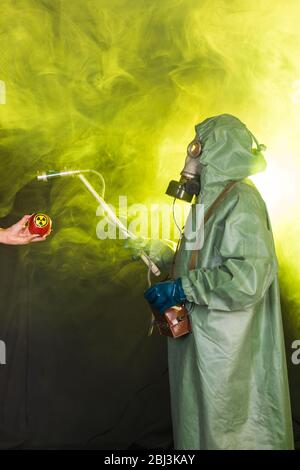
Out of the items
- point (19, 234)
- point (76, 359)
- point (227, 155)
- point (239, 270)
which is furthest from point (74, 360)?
point (227, 155)

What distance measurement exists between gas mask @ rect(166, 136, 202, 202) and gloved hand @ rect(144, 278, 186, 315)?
414 mm

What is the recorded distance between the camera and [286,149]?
10.7ft

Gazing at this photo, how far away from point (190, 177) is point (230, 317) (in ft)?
1.91

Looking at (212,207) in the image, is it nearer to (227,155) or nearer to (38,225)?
(227,155)

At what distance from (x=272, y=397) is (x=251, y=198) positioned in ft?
2.42

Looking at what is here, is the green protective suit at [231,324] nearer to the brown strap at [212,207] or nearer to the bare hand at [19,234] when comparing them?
the brown strap at [212,207]

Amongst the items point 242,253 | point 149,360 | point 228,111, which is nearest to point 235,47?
point 228,111

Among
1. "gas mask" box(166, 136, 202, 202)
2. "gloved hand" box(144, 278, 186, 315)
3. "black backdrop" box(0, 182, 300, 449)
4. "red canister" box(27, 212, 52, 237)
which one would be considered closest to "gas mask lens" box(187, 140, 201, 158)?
"gas mask" box(166, 136, 202, 202)

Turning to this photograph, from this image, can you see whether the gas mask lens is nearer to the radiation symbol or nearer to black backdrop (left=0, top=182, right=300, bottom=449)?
the radiation symbol

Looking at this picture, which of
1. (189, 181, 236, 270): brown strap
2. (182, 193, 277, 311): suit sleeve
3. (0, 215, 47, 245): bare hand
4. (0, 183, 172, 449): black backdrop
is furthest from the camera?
(0, 183, 172, 449): black backdrop

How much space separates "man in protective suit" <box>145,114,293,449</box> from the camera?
2.12m

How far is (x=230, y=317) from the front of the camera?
2170mm

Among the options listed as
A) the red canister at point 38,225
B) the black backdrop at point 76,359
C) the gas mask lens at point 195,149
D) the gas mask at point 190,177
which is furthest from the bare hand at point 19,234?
the gas mask lens at point 195,149

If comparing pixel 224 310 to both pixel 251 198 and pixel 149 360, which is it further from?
pixel 149 360
